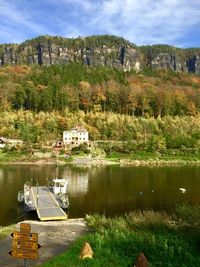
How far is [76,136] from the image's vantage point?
95688 millimetres

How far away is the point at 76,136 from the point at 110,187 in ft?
150

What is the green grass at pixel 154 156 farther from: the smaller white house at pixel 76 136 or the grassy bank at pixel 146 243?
the grassy bank at pixel 146 243

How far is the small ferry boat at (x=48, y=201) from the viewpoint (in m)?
33.1

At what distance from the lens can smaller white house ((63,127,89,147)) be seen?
311ft

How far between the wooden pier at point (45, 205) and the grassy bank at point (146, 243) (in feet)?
25.0

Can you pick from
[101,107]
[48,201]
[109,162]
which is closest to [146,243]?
[48,201]

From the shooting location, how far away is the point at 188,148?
89812 millimetres

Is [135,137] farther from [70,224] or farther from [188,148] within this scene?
[70,224]

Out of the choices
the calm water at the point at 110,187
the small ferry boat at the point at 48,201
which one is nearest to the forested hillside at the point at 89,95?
the calm water at the point at 110,187

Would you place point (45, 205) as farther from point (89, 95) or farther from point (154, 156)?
point (89, 95)

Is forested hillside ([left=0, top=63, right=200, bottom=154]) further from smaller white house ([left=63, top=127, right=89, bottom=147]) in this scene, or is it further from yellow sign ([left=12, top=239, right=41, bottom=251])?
yellow sign ([left=12, top=239, right=41, bottom=251])

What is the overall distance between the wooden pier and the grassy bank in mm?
7608

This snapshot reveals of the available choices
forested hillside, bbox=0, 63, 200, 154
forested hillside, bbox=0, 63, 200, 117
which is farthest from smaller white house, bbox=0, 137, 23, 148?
forested hillside, bbox=0, 63, 200, 117

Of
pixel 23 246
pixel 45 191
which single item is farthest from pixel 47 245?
pixel 45 191
